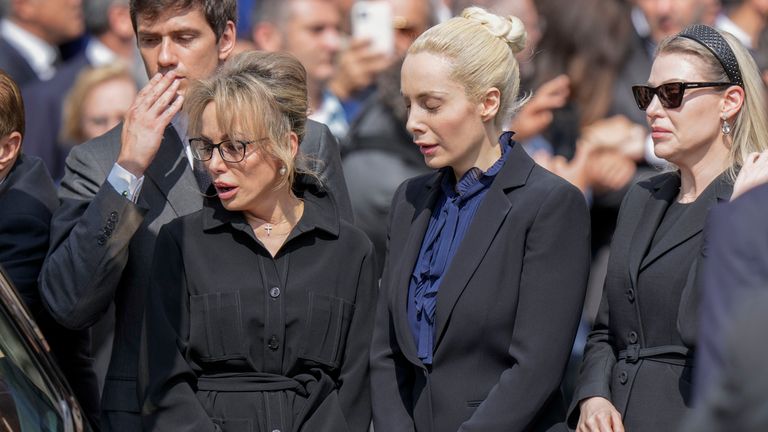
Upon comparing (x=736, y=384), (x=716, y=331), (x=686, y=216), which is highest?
(x=736, y=384)

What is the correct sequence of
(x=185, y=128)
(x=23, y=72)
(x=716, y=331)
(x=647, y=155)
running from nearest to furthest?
(x=716, y=331)
(x=185, y=128)
(x=647, y=155)
(x=23, y=72)

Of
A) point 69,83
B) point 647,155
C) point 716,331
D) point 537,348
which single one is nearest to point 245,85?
point 537,348

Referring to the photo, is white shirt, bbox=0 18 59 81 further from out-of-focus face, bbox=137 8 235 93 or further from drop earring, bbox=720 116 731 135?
drop earring, bbox=720 116 731 135

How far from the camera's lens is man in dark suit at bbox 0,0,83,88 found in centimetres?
994

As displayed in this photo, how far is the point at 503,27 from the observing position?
422 cm

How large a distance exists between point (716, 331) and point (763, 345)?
2.24 ft

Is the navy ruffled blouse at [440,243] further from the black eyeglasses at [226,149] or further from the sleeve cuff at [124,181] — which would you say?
Answer: the sleeve cuff at [124,181]

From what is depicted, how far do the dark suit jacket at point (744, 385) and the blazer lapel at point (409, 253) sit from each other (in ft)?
7.49

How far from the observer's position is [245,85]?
165 inches

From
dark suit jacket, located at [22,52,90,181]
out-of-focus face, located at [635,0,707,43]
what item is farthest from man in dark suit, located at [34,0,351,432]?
out-of-focus face, located at [635,0,707,43]

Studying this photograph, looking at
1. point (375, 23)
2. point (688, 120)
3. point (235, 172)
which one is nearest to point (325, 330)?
point (235, 172)

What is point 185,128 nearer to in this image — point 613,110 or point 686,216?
point 686,216

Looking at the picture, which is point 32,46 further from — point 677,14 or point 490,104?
point 490,104

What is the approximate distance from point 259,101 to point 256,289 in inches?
23.6
